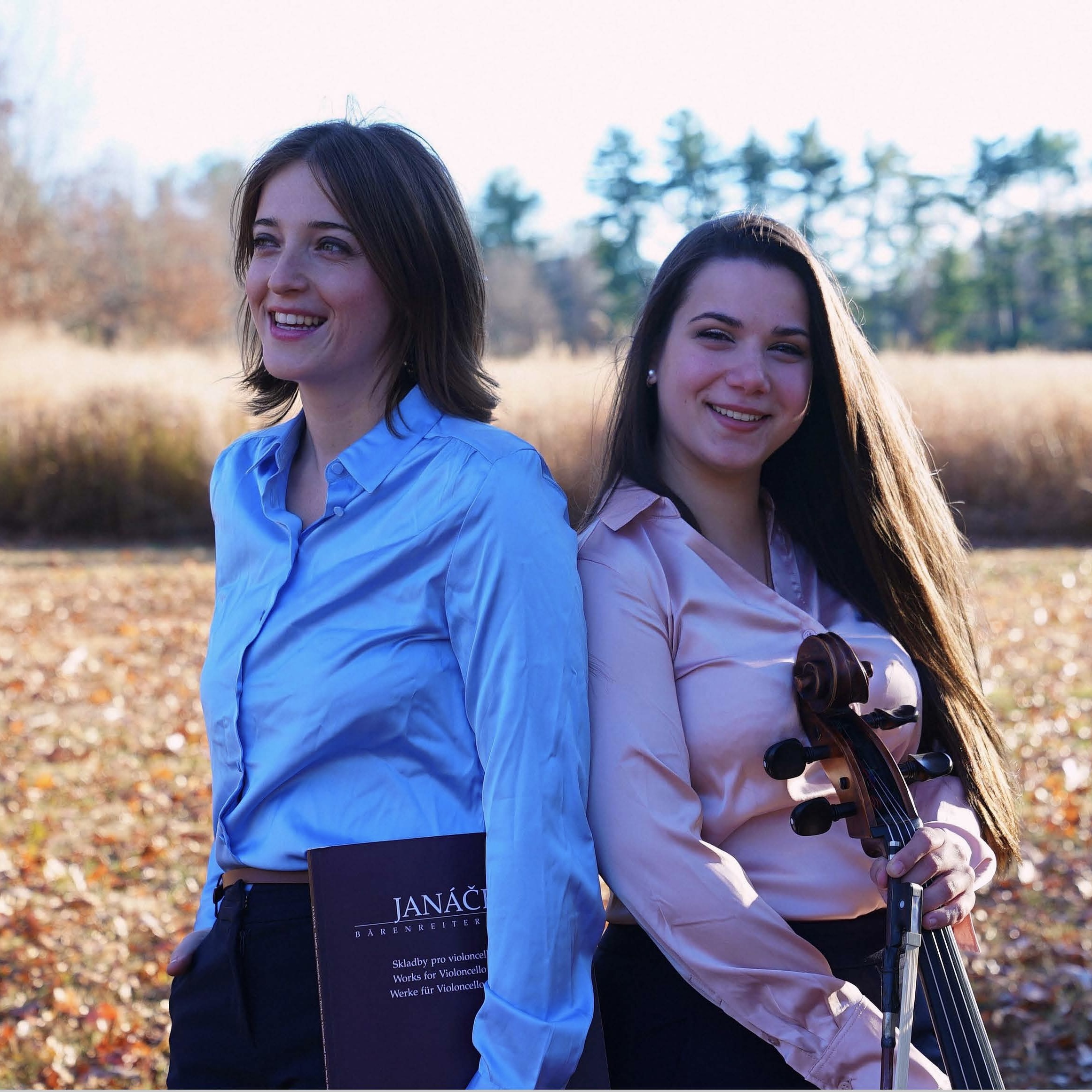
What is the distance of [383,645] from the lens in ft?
5.90

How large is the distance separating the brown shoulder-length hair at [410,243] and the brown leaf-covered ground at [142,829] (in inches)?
57.1

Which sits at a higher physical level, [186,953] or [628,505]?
[628,505]

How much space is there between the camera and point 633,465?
7.88ft

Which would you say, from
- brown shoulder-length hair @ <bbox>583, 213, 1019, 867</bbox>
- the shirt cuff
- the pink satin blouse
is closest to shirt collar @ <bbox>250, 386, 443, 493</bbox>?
the pink satin blouse

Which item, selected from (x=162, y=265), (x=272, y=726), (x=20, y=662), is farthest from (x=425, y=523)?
(x=162, y=265)

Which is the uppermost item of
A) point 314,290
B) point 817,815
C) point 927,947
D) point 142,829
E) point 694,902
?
point 314,290

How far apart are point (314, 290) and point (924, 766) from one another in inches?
51.5

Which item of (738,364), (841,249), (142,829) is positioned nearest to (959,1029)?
(738,364)

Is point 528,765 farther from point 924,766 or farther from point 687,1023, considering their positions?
point 924,766

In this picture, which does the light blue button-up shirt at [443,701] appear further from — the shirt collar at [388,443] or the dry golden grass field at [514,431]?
the dry golden grass field at [514,431]

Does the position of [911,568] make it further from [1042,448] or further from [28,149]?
[28,149]

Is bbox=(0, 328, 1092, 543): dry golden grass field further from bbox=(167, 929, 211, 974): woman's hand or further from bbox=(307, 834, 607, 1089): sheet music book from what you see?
bbox=(307, 834, 607, 1089): sheet music book

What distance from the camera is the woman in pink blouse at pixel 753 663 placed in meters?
1.95

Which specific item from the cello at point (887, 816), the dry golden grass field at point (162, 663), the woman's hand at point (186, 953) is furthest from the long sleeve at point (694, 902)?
the woman's hand at point (186, 953)
